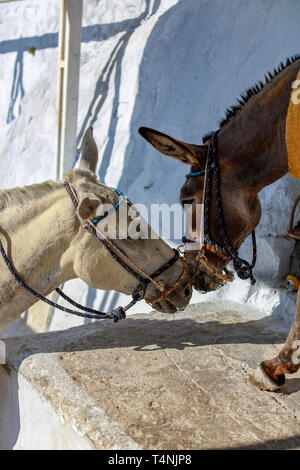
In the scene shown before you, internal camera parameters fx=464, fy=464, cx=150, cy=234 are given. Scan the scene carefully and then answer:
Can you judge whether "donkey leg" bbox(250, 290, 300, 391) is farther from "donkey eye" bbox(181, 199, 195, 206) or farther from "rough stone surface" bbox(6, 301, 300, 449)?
"donkey eye" bbox(181, 199, 195, 206)

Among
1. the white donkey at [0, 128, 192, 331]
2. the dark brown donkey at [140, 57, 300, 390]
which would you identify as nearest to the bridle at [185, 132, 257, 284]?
the dark brown donkey at [140, 57, 300, 390]

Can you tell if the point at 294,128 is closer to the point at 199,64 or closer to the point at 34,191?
the point at 34,191

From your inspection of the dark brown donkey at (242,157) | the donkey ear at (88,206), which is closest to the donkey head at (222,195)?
the dark brown donkey at (242,157)

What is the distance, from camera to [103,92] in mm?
6949

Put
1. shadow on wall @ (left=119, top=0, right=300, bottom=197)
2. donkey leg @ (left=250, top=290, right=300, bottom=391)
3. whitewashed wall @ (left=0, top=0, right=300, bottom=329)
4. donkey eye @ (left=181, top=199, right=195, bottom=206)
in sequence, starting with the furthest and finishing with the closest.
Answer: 1. shadow on wall @ (left=119, top=0, right=300, bottom=197)
2. whitewashed wall @ (left=0, top=0, right=300, bottom=329)
3. donkey eye @ (left=181, top=199, right=195, bottom=206)
4. donkey leg @ (left=250, top=290, right=300, bottom=391)

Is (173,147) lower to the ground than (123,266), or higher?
higher

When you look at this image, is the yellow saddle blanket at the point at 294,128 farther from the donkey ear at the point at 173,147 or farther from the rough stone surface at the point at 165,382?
the rough stone surface at the point at 165,382

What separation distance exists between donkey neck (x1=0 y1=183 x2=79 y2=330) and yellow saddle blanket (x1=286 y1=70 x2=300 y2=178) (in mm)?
1079

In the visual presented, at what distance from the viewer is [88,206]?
2127mm

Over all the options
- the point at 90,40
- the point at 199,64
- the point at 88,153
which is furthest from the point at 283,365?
the point at 90,40

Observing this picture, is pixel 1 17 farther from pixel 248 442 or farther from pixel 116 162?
pixel 248 442

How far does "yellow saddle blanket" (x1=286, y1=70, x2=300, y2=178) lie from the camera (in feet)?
6.87

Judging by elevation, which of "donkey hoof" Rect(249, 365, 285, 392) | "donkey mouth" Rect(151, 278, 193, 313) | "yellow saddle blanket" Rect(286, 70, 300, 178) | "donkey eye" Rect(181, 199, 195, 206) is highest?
"yellow saddle blanket" Rect(286, 70, 300, 178)

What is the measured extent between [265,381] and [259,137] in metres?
1.23
